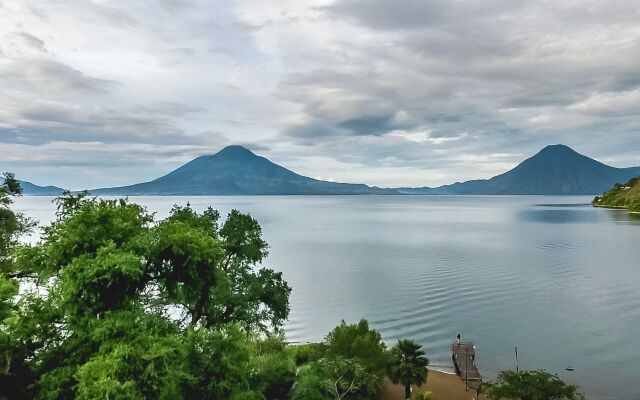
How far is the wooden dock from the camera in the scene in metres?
39.6

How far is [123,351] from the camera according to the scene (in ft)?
55.1

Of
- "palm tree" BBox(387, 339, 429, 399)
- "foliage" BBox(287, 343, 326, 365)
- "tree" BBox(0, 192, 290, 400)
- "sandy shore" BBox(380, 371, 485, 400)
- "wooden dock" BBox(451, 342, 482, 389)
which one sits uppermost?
"tree" BBox(0, 192, 290, 400)

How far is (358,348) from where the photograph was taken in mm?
34500

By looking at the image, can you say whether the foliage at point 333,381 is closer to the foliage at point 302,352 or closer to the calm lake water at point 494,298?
the foliage at point 302,352

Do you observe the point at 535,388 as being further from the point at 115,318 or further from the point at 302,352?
the point at 115,318

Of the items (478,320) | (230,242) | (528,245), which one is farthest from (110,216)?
(528,245)

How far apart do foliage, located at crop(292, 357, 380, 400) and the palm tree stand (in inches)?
93.3

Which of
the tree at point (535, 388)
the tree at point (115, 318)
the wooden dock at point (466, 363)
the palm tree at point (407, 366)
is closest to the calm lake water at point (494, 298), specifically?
the wooden dock at point (466, 363)

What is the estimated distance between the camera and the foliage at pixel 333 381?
2833cm

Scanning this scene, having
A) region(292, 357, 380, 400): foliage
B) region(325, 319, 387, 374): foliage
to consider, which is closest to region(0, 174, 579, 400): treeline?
region(292, 357, 380, 400): foliage

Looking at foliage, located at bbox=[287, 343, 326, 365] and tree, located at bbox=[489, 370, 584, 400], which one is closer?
tree, located at bbox=[489, 370, 584, 400]

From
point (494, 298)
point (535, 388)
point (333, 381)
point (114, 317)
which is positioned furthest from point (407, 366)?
point (494, 298)

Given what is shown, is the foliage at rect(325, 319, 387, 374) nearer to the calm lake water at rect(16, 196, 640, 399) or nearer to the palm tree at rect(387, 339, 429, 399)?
the palm tree at rect(387, 339, 429, 399)

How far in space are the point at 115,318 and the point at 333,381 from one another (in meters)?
15.9
